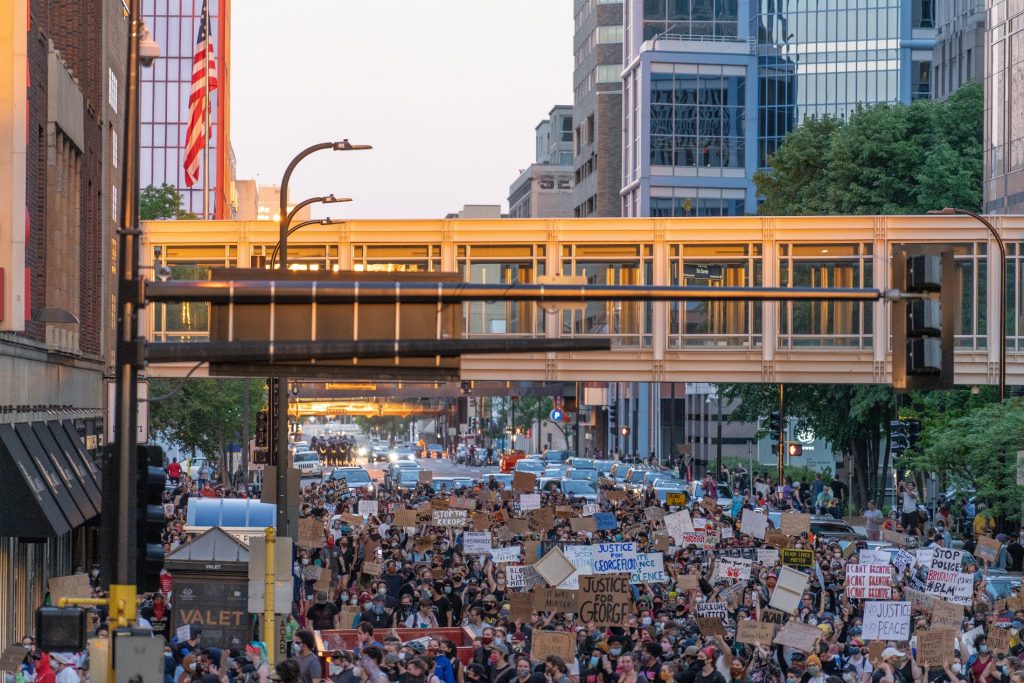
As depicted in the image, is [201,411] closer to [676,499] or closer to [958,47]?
[676,499]

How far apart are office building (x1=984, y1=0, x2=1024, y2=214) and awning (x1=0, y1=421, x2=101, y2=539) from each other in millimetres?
35512

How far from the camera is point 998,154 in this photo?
5722 cm

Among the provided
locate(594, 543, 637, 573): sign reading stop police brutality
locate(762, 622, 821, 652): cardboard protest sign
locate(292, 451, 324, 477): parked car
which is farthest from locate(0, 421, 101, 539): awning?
locate(292, 451, 324, 477): parked car

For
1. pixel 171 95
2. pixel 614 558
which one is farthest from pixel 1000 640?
pixel 171 95

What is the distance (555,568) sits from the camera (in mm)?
22828

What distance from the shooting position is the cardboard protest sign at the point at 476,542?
2967cm

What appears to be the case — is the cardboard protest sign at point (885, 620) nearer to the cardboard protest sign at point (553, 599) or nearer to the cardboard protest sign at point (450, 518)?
the cardboard protest sign at point (553, 599)

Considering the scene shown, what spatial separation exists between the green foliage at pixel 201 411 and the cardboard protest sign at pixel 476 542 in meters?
27.8

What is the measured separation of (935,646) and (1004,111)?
137 ft

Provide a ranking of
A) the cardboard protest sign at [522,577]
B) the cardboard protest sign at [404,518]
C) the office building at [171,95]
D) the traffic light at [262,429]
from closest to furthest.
Answer: the cardboard protest sign at [522,577] < the traffic light at [262,429] < the cardboard protest sign at [404,518] < the office building at [171,95]

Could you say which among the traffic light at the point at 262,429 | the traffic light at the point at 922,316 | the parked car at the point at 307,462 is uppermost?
the traffic light at the point at 922,316

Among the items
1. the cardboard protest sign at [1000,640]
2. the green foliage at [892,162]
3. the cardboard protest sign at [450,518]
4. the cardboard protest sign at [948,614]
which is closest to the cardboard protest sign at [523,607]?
the cardboard protest sign at [948,614]

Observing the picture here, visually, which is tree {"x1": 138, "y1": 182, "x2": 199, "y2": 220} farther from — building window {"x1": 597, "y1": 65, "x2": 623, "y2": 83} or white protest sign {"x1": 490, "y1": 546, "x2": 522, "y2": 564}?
building window {"x1": 597, "y1": 65, "x2": 623, "y2": 83}

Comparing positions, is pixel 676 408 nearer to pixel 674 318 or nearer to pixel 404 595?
pixel 674 318
